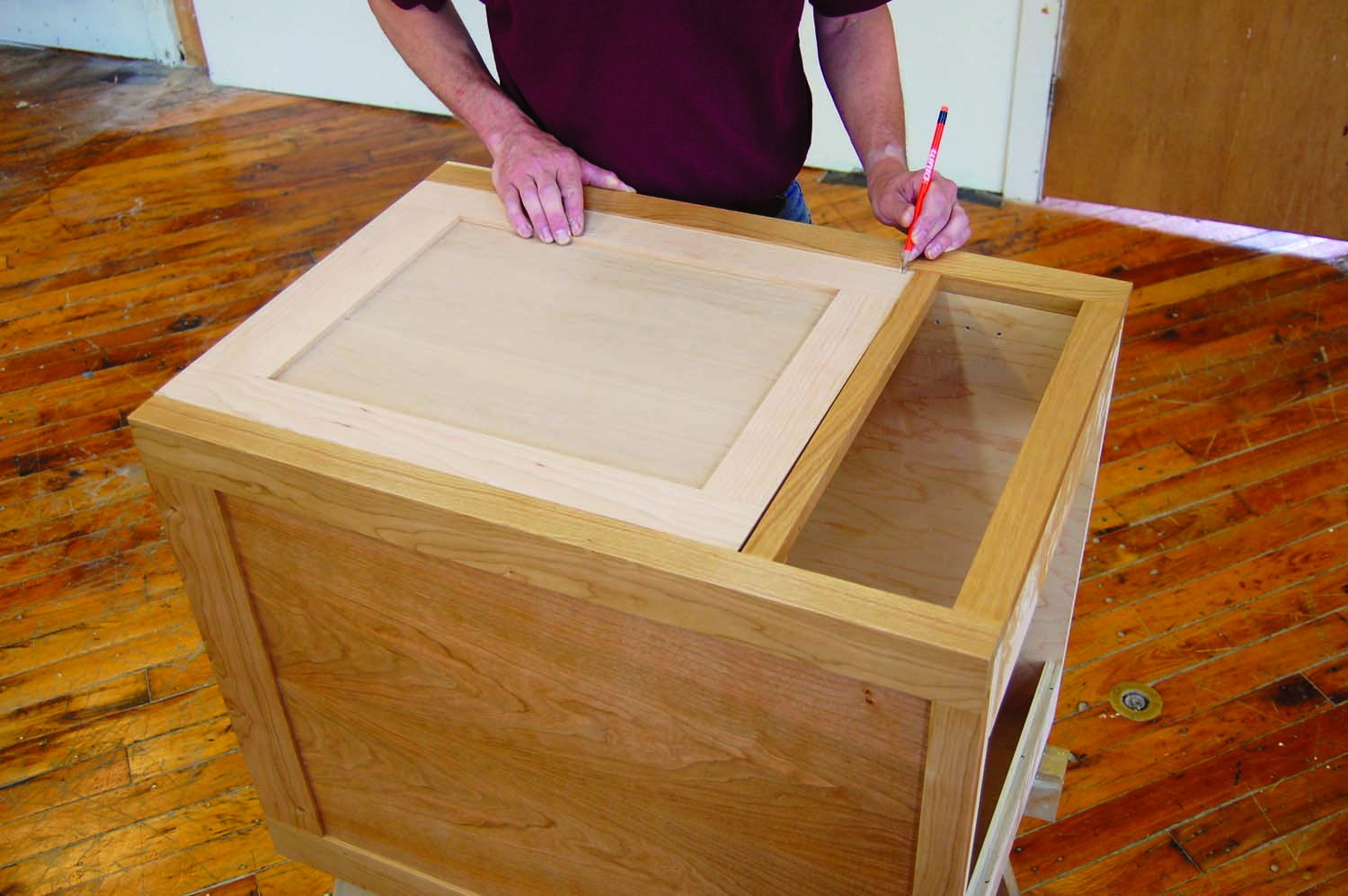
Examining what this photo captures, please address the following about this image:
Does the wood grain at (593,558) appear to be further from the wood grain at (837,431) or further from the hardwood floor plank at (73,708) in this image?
the hardwood floor plank at (73,708)

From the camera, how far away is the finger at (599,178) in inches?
51.6

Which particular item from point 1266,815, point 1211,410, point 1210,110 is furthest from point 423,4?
point 1210,110

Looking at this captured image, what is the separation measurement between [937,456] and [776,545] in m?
0.45

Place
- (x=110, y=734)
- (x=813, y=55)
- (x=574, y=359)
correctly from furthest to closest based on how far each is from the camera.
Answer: (x=813, y=55), (x=110, y=734), (x=574, y=359)

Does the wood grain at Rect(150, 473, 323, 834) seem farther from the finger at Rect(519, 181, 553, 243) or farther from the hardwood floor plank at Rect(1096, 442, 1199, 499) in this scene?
the hardwood floor plank at Rect(1096, 442, 1199, 499)

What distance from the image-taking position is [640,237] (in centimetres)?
121

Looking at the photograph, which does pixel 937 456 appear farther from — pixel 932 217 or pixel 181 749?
pixel 181 749

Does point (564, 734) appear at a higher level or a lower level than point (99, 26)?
higher

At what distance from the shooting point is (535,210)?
3.96 ft

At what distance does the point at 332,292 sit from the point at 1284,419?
6.01ft

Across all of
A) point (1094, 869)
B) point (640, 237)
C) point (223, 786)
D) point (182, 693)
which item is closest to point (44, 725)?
point (182, 693)

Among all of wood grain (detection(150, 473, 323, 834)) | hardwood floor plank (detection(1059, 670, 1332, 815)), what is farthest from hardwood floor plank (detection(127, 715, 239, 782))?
hardwood floor plank (detection(1059, 670, 1332, 815))

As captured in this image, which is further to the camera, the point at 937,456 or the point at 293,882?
the point at 293,882

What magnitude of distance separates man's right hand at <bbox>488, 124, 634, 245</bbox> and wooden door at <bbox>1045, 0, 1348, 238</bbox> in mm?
1876
